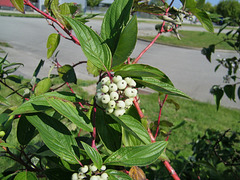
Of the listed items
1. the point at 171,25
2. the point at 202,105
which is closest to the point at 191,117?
the point at 202,105

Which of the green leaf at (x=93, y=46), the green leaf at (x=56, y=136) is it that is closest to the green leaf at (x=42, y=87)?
the green leaf at (x=56, y=136)

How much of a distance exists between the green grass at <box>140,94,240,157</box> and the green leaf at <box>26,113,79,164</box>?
2697 millimetres

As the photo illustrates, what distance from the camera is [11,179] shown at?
73 cm

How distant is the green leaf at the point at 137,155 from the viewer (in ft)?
1.77

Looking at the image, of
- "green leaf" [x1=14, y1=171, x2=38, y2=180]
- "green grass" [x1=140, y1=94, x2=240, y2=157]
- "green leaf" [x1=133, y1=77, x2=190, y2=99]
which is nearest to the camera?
"green leaf" [x1=133, y1=77, x2=190, y2=99]

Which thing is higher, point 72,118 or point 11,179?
point 72,118

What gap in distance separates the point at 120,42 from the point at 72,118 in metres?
0.22

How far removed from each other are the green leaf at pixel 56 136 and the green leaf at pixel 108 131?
83mm

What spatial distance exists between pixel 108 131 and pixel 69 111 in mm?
156

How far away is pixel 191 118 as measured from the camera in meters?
4.00

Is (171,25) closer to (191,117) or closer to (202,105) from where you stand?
(191,117)

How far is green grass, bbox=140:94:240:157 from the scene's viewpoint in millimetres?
3402

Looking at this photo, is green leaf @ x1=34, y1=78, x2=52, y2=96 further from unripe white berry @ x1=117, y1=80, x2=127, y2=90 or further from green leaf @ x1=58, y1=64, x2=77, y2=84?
unripe white berry @ x1=117, y1=80, x2=127, y2=90

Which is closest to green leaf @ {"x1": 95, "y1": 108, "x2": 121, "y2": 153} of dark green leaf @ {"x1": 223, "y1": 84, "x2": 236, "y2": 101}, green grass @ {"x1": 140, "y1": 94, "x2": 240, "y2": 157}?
dark green leaf @ {"x1": 223, "y1": 84, "x2": 236, "y2": 101}
